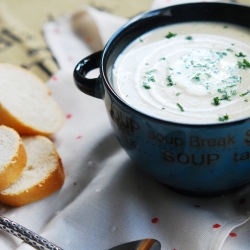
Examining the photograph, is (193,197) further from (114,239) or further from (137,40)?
(137,40)

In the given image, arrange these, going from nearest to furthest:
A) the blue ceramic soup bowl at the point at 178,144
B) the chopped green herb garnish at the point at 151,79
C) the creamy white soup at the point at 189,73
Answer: the blue ceramic soup bowl at the point at 178,144
the creamy white soup at the point at 189,73
the chopped green herb garnish at the point at 151,79

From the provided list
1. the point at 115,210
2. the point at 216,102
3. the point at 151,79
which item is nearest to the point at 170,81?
the point at 151,79

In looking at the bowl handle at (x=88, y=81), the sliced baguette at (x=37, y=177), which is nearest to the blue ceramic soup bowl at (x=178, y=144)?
the bowl handle at (x=88, y=81)

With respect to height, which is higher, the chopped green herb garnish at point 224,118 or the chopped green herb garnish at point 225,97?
the chopped green herb garnish at point 224,118

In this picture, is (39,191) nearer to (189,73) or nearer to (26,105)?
(26,105)

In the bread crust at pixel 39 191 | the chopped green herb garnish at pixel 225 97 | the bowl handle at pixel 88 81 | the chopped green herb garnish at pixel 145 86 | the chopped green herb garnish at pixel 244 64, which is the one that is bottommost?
the bread crust at pixel 39 191

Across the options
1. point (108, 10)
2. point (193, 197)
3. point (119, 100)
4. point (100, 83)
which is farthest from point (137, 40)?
point (108, 10)

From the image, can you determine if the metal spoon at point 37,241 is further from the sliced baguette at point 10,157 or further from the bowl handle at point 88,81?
the bowl handle at point 88,81
